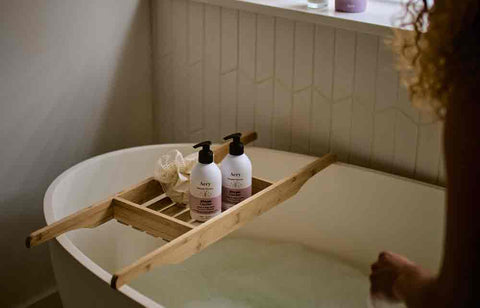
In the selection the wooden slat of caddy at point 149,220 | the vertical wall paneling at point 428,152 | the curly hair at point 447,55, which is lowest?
the wooden slat of caddy at point 149,220

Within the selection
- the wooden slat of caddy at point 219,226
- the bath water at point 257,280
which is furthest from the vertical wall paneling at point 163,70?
the wooden slat of caddy at point 219,226

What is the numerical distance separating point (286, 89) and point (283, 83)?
20mm

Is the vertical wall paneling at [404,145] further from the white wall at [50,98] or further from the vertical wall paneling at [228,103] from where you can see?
the white wall at [50,98]

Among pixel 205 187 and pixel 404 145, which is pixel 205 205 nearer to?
pixel 205 187

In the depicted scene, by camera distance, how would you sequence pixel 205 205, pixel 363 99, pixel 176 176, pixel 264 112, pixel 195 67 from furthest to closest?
pixel 195 67, pixel 264 112, pixel 363 99, pixel 176 176, pixel 205 205

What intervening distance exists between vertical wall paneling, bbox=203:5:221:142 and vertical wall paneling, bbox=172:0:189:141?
89mm

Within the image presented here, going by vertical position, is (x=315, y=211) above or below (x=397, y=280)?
below

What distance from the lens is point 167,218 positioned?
5.77 feet

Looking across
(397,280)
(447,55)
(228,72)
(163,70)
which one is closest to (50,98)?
(163,70)

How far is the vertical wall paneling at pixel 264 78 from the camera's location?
7.38 ft

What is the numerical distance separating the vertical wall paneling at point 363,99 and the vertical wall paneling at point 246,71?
359mm

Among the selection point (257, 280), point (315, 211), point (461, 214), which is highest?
point (461, 214)

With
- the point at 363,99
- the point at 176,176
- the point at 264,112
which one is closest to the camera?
the point at 176,176

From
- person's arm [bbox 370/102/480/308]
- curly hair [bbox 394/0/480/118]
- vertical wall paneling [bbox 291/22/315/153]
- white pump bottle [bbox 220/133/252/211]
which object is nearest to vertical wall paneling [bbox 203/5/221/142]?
vertical wall paneling [bbox 291/22/315/153]
